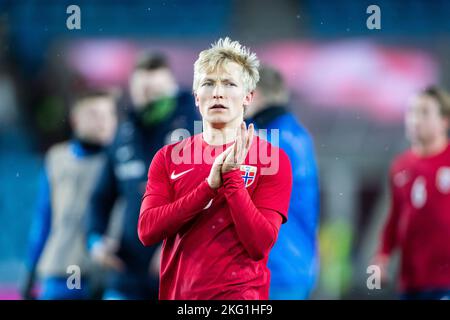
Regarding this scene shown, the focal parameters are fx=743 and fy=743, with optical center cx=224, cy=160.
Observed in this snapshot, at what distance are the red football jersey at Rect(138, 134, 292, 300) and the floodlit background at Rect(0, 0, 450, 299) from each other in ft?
5.38

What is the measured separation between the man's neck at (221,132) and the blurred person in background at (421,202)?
1.89 m

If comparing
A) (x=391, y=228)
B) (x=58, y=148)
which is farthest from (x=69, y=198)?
Answer: (x=391, y=228)

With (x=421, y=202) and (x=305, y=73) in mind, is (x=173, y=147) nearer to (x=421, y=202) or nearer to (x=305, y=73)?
(x=305, y=73)

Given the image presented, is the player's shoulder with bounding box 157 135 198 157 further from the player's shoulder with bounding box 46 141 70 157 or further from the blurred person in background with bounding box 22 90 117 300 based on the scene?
the player's shoulder with bounding box 46 141 70 157

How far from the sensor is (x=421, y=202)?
4.18 metres

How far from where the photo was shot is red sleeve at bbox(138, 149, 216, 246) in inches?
91.3

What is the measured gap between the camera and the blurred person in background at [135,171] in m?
3.98

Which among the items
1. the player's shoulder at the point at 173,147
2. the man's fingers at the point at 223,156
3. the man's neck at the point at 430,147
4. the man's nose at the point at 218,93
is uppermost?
the man's neck at the point at 430,147

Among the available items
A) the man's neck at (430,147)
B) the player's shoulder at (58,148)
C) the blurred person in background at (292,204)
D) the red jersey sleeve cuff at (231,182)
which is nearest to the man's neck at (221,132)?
the red jersey sleeve cuff at (231,182)

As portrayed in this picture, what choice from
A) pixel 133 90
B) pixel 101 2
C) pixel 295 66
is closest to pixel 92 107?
pixel 133 90

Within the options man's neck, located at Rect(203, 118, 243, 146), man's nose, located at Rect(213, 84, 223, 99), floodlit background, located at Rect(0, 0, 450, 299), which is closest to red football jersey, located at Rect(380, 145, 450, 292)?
floodlit background, located at Rect(0, 0, 450, 299)

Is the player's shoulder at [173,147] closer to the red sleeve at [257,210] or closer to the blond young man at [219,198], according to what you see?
the blond young man at [219,198]

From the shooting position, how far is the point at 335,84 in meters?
4.36

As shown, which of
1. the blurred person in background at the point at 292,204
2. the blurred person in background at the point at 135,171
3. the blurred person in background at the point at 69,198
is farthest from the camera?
the blurred person in background at the point at 69,198
